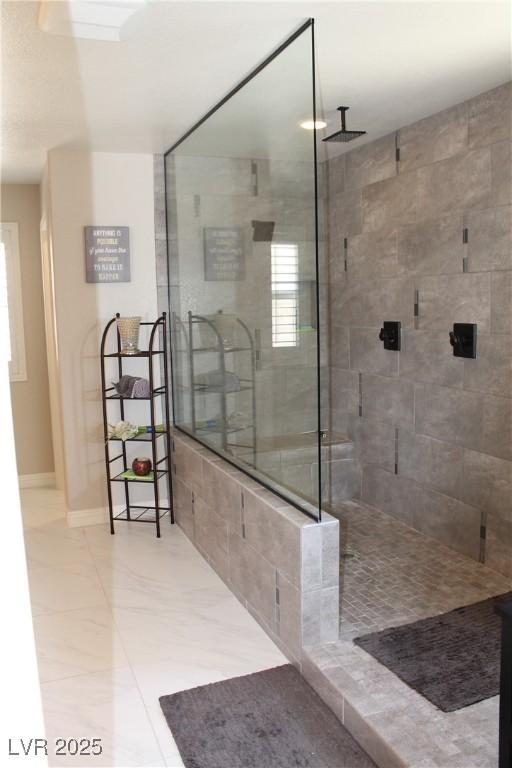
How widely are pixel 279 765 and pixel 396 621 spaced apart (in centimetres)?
88

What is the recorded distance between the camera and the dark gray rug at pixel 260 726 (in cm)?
209

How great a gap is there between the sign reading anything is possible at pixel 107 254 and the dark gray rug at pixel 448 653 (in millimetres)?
2755

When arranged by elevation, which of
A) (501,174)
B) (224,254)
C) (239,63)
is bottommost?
(224,254)

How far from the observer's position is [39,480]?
18.1 ft

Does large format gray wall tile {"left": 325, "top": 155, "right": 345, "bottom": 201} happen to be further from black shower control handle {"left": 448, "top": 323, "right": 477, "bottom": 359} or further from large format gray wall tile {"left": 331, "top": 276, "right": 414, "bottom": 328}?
black shower control handle {"left": 448, "top": 323, "right": 477, "bottom": 359}

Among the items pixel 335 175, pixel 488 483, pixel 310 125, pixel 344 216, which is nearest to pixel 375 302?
pixel 344 216

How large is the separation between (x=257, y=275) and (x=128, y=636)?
1.71m

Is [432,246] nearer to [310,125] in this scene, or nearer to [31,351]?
[310,125]

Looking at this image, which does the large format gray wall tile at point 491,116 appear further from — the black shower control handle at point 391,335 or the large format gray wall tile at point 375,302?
the black shower control handle at point 391,335

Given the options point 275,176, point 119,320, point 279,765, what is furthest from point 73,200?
point 279,765

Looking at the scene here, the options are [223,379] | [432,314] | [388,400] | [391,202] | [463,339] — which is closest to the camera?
[463,339]

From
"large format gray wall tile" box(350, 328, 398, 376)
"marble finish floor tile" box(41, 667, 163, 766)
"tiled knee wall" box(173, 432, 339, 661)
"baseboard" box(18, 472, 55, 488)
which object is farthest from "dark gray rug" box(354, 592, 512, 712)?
"baseboard" box(18, 472, 55, 488)

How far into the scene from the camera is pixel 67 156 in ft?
13.5

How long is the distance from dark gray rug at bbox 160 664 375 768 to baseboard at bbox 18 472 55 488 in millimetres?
3390
